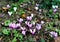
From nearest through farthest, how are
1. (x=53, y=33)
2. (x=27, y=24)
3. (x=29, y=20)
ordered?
1. (x=53, y=33)
2. (x=27, y=24)
3. (x=29, y=20)

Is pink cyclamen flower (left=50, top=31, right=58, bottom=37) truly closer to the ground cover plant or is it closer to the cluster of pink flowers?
the ground cover plant

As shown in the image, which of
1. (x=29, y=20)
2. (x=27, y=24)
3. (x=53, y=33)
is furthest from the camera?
(x=29, y=20)

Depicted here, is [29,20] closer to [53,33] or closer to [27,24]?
[27,24]

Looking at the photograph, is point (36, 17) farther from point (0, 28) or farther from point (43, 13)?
point (0, 28)

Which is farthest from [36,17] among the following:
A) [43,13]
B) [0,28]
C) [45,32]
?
[0,28]

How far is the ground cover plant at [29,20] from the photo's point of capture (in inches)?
135

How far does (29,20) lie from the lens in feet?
12.3

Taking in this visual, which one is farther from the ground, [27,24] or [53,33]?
[27,24]

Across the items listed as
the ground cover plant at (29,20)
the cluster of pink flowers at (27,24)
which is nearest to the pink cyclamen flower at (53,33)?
the ground cover plant at (29,20)

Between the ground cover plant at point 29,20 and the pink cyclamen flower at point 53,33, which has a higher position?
the ground cover plant at point 29,20

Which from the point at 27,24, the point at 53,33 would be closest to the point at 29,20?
the point at 27,24

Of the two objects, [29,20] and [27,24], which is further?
[29,20]

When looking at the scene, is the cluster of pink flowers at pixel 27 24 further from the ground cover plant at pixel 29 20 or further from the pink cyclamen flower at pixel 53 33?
the pink cyclamen flower at pixel 53 33

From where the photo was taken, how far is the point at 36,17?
153 inches
